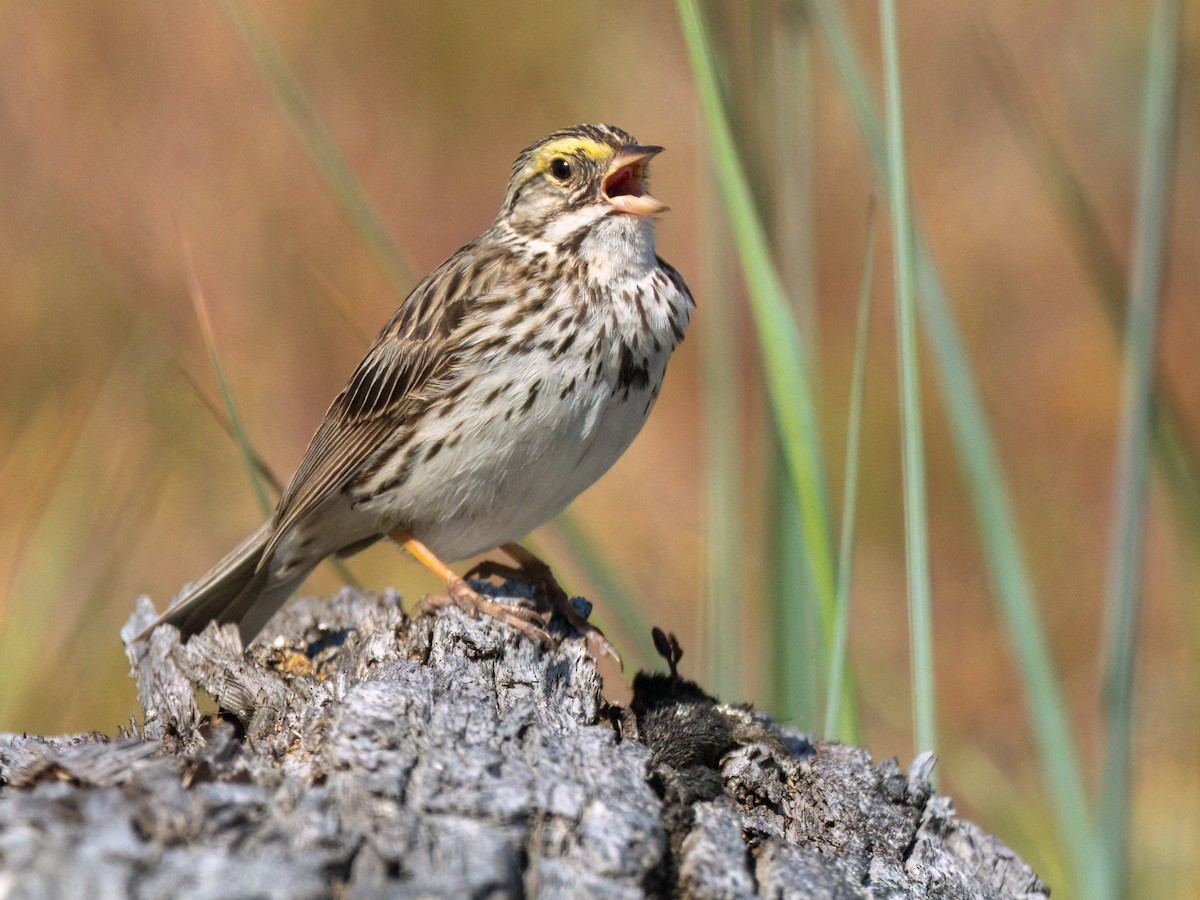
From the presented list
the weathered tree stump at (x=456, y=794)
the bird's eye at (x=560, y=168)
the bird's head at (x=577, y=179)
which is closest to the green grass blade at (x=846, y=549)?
the weathered tree stump at (x=456, y=794)

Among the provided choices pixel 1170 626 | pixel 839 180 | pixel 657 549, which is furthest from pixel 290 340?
pixel 1170 626

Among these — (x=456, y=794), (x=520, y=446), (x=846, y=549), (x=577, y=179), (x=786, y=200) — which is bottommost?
(x=456, y=794)

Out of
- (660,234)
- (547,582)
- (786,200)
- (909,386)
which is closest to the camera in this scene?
(909,386)

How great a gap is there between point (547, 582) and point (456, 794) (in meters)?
1.65

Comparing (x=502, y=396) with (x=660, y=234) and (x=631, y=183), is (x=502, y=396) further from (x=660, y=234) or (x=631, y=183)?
(x=660, y=234)

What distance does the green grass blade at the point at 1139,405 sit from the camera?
2.92 metres

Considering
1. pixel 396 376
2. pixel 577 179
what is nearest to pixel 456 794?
pixel 396 376

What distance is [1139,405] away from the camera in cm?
297

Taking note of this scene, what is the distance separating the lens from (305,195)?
26.7 ft

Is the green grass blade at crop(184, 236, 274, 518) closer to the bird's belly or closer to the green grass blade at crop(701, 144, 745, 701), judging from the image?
the bird's belly

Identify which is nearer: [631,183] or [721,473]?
[721,473]

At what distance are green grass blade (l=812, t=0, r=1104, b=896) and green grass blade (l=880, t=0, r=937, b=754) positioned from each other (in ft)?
0.45

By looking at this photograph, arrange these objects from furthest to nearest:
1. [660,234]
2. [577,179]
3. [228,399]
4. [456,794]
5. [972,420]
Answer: [660,234] → [577,179] → [228,399] → [972,420] → [456,794]

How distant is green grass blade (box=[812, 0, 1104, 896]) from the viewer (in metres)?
2.82
